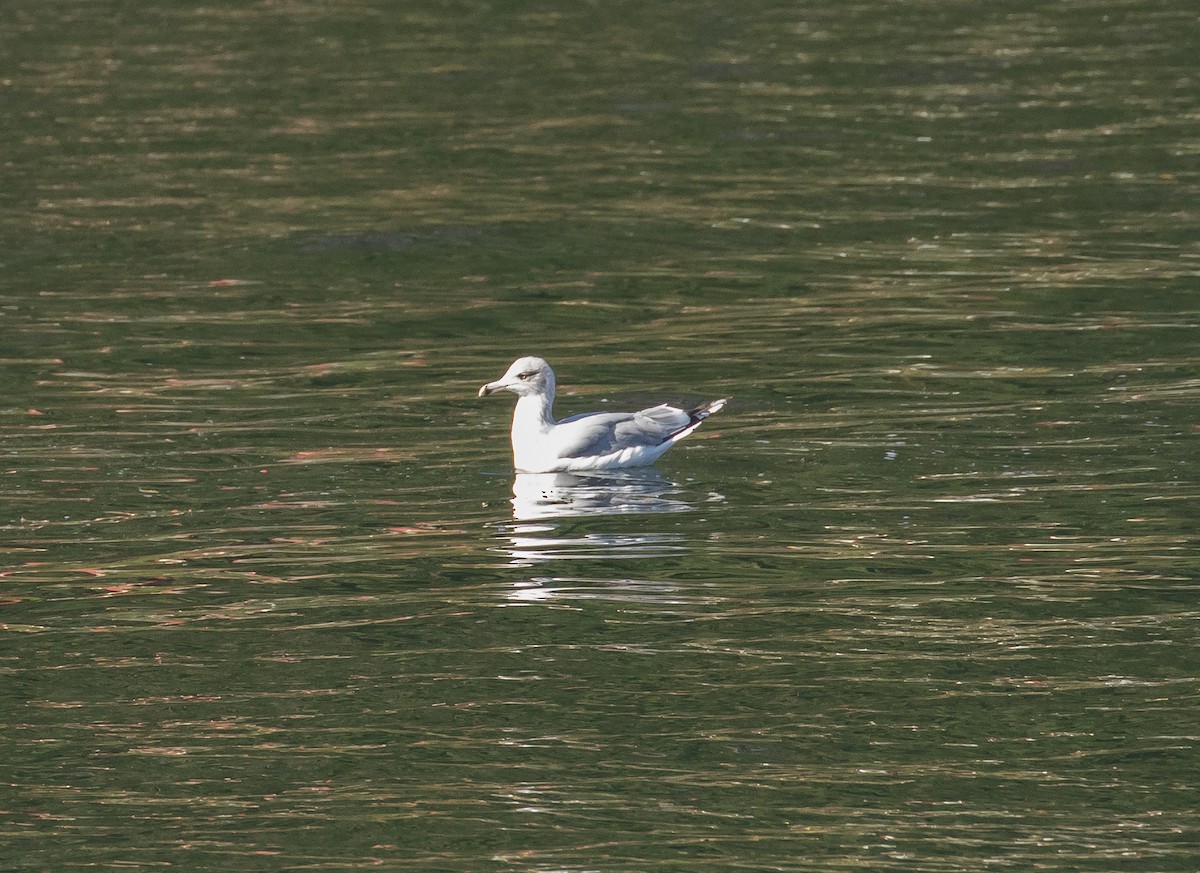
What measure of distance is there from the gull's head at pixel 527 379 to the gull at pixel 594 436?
42mm

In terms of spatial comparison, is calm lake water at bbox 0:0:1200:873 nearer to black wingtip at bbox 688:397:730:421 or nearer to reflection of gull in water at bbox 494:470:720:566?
reflection of gull in water at bbox 494:470:720:566

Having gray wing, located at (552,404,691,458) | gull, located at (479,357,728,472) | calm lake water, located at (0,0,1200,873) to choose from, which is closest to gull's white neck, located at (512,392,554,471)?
A: gull, located at (479,357,728,472)

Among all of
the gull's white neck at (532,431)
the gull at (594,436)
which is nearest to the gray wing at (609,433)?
the gull at (594,436)

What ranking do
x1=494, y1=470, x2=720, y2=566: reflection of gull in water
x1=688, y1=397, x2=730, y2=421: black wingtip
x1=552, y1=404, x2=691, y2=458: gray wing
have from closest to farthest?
x1=494, y1=470, x2=720, y2=566: reflection of gull in water → x1=552, y1=404, x2=691, y2=458: gray wing → x1=688, y1=397, x2=730, y2=421: black wingtip

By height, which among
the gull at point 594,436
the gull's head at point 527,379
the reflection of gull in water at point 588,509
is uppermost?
the gull's head at point 527,379

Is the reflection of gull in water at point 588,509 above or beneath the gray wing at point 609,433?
Result: beneath

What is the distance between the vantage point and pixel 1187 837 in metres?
9.23

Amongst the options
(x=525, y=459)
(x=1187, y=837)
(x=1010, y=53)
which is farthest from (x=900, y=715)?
(x=1010, y=53)

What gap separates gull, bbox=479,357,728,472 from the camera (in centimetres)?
1518

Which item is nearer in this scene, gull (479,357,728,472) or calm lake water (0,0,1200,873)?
calm lake water (0,0,1200,873)

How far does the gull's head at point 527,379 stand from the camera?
615 inches

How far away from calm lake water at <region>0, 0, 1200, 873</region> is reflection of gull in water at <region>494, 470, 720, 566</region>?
2.3 inches

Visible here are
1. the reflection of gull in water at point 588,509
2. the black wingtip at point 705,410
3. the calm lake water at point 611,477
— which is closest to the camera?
the calm lake water at point 611,477

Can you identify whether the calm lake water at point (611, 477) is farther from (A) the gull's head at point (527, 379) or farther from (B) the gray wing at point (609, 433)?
(A) the gull's head at point (527, 379)
